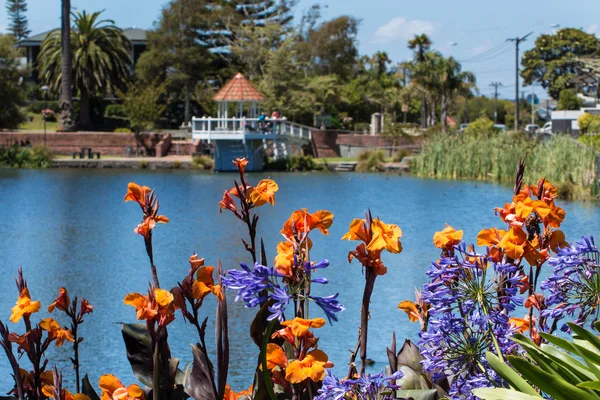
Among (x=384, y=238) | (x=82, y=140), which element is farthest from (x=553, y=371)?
(x=82, y=140)

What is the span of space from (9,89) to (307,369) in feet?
163

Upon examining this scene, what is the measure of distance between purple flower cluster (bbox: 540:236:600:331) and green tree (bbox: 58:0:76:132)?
4686cm

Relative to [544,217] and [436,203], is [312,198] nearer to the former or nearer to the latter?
[436,203]

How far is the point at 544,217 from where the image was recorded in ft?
10.4

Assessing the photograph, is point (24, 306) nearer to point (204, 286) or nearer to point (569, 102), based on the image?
point (204, 286)

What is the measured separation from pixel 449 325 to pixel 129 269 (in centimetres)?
1186

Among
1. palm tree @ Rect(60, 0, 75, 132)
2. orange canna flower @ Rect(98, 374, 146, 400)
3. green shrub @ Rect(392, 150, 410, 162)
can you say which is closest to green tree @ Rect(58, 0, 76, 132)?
palm tree @ Rect(60, 0, 75, 132)

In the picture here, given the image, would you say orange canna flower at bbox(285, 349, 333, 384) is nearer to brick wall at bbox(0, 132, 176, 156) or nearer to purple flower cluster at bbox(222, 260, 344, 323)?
purple flower cluster at bbox(222, 260, 344, 323)

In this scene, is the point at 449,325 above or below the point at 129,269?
above

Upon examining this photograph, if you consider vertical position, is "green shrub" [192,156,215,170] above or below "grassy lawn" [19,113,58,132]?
below

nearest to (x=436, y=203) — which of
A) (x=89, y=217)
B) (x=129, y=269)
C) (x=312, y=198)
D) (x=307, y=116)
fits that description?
(x=312, y=198)

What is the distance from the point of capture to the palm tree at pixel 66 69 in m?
47.8

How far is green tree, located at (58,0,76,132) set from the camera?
47.8 m

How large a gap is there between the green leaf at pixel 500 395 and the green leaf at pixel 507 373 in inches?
1.8
